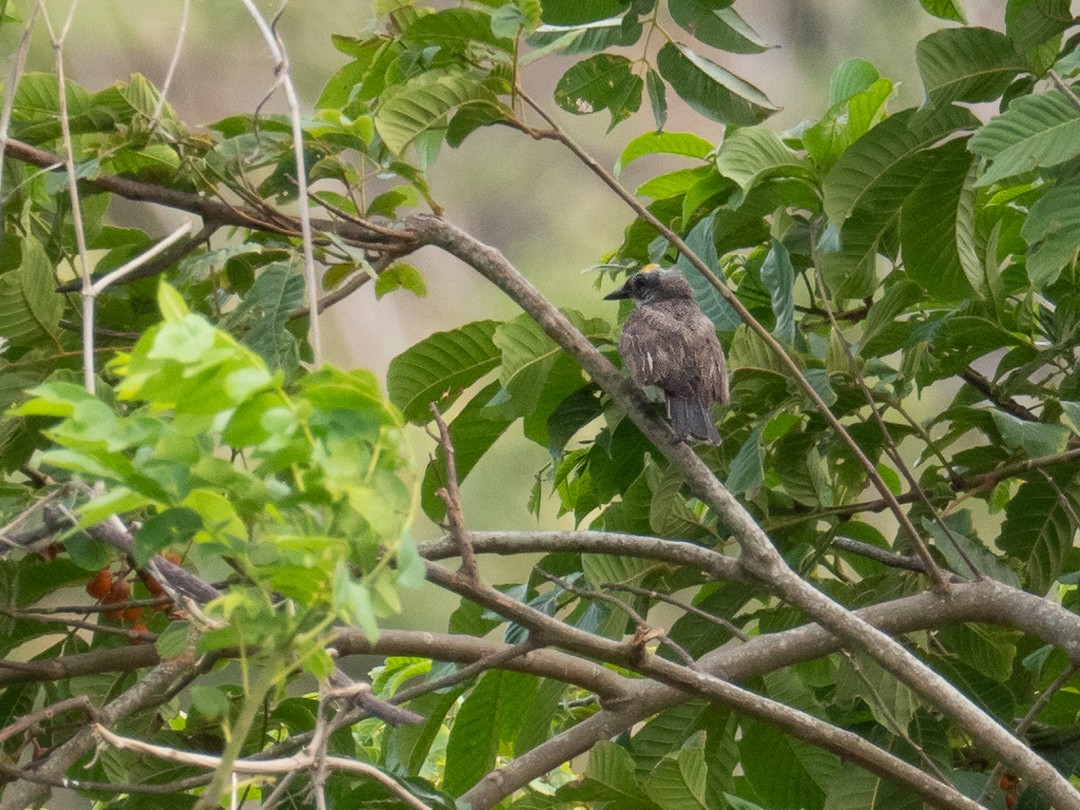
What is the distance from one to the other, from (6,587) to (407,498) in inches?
50.4

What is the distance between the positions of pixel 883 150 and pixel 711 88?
30 cm

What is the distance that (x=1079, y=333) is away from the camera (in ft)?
6.08

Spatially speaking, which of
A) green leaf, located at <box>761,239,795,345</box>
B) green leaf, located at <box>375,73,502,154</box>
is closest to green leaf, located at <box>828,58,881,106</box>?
green leaf, located at <box>761,239,795,345</box>

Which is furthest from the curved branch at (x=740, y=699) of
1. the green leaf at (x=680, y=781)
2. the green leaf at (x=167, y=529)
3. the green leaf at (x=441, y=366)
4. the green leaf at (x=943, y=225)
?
the green leaf at (x=943, y=225)

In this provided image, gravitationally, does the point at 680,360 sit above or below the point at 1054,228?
above

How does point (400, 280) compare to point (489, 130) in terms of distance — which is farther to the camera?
point (489, 130)

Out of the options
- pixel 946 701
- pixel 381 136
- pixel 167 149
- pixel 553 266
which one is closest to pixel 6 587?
pixel 167 149

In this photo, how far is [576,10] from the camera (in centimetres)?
180

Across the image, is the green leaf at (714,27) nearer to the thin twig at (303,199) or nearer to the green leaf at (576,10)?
the green leaf at (576,10)

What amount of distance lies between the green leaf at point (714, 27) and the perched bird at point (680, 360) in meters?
0.38

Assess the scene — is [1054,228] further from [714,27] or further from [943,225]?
[714,27]

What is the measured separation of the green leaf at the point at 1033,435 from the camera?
163cm

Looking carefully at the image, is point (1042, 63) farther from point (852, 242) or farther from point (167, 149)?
point (167, 149)

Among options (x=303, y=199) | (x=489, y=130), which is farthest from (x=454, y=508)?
(x=489, y=130)
